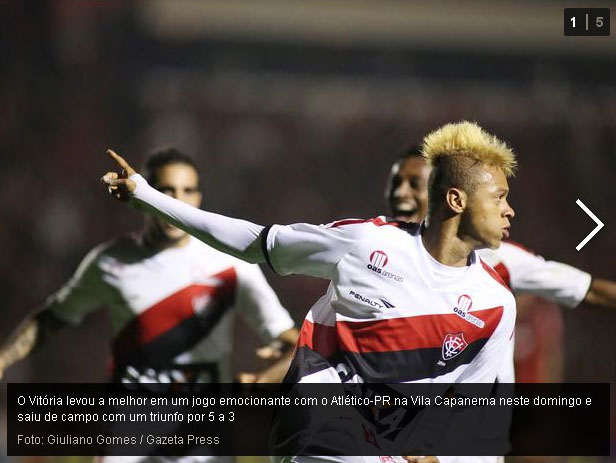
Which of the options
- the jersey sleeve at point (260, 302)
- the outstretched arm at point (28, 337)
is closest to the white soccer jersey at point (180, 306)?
the jersey sleeve at point (260, 302)

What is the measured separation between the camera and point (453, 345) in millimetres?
4340

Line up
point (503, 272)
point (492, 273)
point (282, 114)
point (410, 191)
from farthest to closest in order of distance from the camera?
1. point (282, 114)
2. point (410, 191)
3. point (503, 272)
4. point (492, 273)

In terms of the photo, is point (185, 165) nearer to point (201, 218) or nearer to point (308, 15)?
point (201, 218)

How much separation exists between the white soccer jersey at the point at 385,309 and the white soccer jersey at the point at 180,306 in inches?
45.9

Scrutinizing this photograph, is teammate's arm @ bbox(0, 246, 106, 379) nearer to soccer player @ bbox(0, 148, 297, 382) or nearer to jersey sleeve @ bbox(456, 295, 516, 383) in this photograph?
soccer player @ bbox(0, 148, 297, 382)

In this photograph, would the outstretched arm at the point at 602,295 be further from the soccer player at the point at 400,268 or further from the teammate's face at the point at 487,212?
the teammate's face at the point at 487,212

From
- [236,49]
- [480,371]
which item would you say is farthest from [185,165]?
[236,49]

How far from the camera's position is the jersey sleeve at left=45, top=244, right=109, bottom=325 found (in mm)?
5785

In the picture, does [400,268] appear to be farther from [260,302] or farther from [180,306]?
[180,306]

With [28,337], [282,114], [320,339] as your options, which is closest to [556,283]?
[320,339]

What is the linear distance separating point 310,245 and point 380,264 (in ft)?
0.93

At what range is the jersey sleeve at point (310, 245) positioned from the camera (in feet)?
14.2

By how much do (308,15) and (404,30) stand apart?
1932mm

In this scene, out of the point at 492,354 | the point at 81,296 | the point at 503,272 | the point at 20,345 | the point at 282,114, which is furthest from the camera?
the point at 282,114
